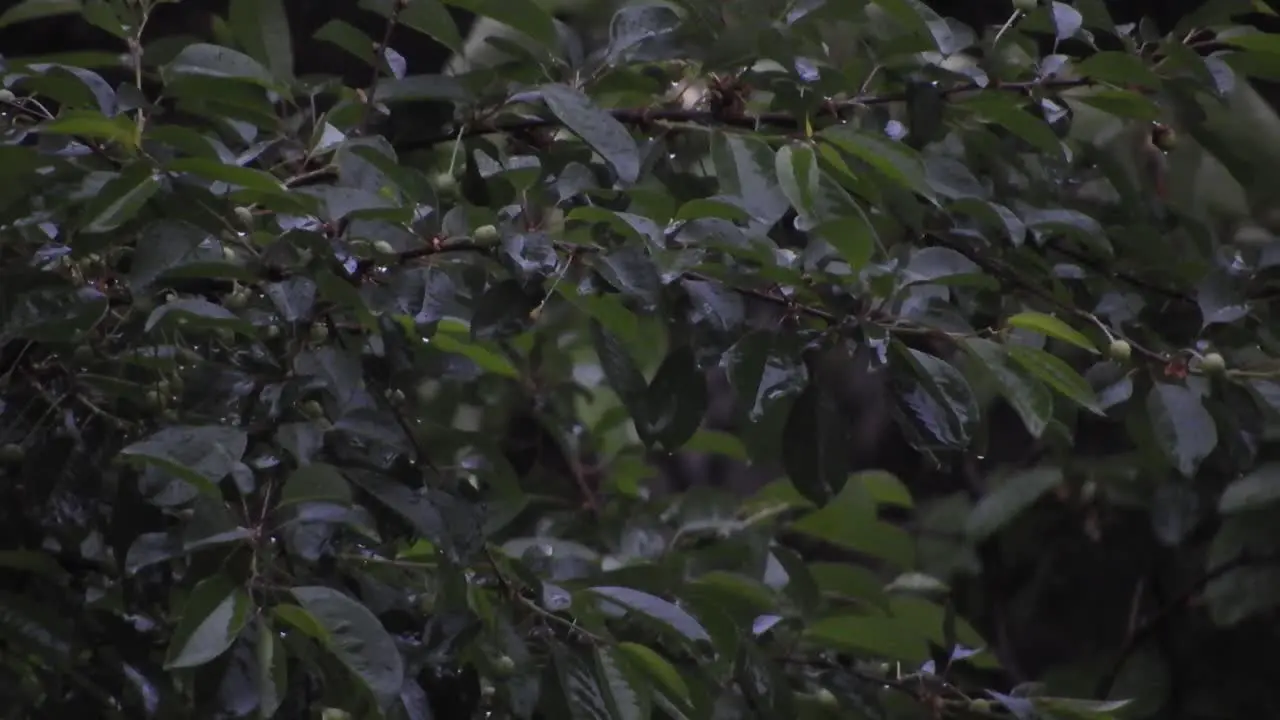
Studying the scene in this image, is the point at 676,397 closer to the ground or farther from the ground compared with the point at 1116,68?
closer to the ground

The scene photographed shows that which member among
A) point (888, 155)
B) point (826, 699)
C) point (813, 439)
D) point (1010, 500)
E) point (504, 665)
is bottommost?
point (1010, 500)

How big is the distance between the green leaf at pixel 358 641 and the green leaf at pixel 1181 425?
0.66 meters

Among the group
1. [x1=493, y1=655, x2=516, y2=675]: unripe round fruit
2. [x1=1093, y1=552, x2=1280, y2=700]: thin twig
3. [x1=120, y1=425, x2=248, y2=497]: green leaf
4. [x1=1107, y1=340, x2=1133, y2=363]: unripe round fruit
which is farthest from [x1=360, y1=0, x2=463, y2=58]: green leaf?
[x1=1093, y1=552, x2=1280, y2=700]: thin twig

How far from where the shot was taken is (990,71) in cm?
130

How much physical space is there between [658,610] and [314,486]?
0.22 metres

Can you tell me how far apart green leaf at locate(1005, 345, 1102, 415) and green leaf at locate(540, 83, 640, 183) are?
28 cm

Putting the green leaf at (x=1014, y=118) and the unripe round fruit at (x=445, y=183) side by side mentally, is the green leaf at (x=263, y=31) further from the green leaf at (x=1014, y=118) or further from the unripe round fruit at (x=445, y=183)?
the green leaf at (x=1014, y=118)

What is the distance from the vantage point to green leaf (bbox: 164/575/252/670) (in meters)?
0.84

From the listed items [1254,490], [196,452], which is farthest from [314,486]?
[1254,490]

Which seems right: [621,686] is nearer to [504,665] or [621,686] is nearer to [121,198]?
[504,665]

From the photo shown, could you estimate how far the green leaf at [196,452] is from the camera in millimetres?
859

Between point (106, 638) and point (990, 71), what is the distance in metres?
0.83

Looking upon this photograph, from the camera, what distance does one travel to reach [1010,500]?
1.79 metres

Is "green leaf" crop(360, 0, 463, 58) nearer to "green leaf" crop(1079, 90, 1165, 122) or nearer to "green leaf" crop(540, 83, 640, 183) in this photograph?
"green leaf" crop(540, 83, 640, 183)
